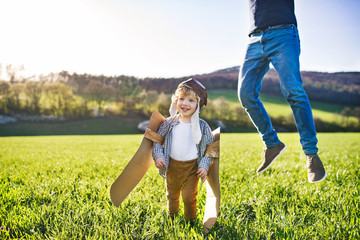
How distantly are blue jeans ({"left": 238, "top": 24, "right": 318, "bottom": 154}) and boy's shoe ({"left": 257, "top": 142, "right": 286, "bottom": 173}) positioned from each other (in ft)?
1.36

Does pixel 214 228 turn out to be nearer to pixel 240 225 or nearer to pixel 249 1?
pixel 240 225

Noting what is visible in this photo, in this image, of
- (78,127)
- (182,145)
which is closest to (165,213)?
(182,145)

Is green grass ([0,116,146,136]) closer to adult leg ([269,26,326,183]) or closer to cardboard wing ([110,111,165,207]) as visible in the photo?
cardboard wing ([110,111,165,207])

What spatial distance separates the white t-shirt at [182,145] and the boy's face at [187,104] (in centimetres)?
19

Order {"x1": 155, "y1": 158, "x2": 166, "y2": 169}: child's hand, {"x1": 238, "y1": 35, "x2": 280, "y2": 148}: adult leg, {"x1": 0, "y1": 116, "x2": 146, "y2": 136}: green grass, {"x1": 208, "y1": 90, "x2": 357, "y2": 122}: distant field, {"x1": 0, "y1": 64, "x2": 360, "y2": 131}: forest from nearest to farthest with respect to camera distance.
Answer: {"x1": 155, "y1": 158, "x2": 166, "y2": 169}: child's hand < {"x1": 238, "y1": 35, "x2": 280, "y2": 148}: adult leg < {"x1": 0, "y1": 116, "x2": 146, "y2": 136}: green grass < {"x1": 0, "y1": 64, "x2": 360, "y2": 131}: forest < {"x1": 208, "y1": 90, "x2": 357, "y2": 122}: distant field

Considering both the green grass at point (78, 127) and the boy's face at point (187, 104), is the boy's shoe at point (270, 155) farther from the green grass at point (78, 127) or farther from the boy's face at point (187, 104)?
the green grass at point (78, 127)

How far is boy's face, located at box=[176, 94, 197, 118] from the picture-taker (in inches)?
103

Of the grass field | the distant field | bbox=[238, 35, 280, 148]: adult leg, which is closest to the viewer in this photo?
the grass field

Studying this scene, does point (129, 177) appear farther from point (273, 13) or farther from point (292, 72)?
point (273, 13)

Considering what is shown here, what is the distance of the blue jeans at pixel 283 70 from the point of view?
2.94 metres

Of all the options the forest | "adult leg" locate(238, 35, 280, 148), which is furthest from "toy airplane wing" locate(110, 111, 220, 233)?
the forest

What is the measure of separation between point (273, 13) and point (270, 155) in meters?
1.91

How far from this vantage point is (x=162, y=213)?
278 cm

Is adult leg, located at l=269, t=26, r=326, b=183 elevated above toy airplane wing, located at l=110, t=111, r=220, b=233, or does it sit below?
above
